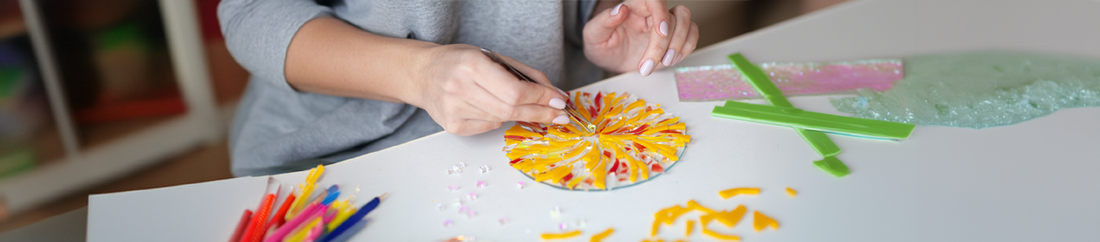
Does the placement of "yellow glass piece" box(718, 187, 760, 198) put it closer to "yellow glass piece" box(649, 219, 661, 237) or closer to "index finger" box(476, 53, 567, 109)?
"yellow glass piece" box(649, 219, 661, 237)

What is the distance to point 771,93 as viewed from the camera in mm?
773

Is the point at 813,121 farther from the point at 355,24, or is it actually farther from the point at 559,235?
the point at 355,24

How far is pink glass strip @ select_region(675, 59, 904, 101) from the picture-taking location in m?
0.78

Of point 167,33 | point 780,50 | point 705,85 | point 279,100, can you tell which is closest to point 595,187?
point 705,85

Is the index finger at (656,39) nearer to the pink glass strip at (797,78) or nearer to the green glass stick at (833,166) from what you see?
the pink glass strip at (797,78)

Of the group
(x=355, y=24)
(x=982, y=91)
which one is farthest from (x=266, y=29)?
(x=982, y=91)

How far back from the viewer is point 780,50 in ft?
2.98

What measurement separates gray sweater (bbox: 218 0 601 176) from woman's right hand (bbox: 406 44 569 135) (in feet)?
0.53

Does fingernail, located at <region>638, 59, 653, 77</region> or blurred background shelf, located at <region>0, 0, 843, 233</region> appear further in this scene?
blurred background shelf, located at <region>0, 0, 843, 233</region>

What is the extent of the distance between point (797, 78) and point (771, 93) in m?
0.07

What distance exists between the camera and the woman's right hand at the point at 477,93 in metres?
0.60

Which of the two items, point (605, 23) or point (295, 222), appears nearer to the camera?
point (295, 222)

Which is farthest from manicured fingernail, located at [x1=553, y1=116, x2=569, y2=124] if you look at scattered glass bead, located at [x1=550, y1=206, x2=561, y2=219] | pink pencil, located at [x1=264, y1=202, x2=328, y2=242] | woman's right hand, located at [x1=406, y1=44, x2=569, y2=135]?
pink pencil, located at [x1=264, y1=202, x2=328, y2=242]

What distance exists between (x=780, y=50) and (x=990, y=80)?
25 cm
